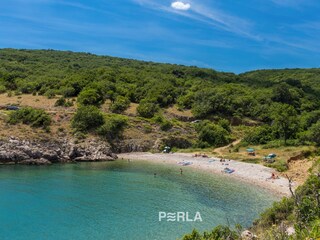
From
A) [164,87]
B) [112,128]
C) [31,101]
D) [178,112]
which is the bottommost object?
[112,128]

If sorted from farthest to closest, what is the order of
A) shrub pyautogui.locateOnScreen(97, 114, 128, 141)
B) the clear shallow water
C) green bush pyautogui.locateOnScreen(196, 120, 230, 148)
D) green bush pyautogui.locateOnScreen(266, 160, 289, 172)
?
1. green bush pyautogui.locateOnScreen(196, 120, 230, 148)
2. shrub pyautogui.locateOnScreen(97, 114, 128, 141)
3. green bush pyautogui.locateOnScreen(266, 160, 289, 172)
4. the clear shallow water

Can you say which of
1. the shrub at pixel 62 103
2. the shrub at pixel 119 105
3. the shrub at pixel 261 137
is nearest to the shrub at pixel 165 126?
the shrub at pixel 119 105

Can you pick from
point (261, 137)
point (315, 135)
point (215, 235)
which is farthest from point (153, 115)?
point (215, 235)

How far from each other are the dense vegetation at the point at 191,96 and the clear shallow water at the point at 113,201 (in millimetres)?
25433

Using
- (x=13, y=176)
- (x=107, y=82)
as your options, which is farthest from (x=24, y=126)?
(x=107, y=82)

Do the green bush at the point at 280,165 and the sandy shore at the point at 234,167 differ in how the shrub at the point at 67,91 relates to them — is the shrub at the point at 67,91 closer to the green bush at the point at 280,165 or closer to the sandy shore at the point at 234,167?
the sandy shore at the point at 234,167

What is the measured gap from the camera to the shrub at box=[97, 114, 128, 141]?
7869cm

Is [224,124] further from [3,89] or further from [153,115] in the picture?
[3,89]

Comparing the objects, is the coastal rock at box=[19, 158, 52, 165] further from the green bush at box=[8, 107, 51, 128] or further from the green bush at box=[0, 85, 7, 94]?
the green bush at box=[0, 85, 7, 94]

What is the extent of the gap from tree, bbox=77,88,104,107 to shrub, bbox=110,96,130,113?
4.54 meters

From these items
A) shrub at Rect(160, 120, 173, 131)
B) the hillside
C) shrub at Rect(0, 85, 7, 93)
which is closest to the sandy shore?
the hillside

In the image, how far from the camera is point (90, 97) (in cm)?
9325

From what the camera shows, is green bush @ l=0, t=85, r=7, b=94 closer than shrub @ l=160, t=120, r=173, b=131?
No

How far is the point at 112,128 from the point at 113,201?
38.9 meters
